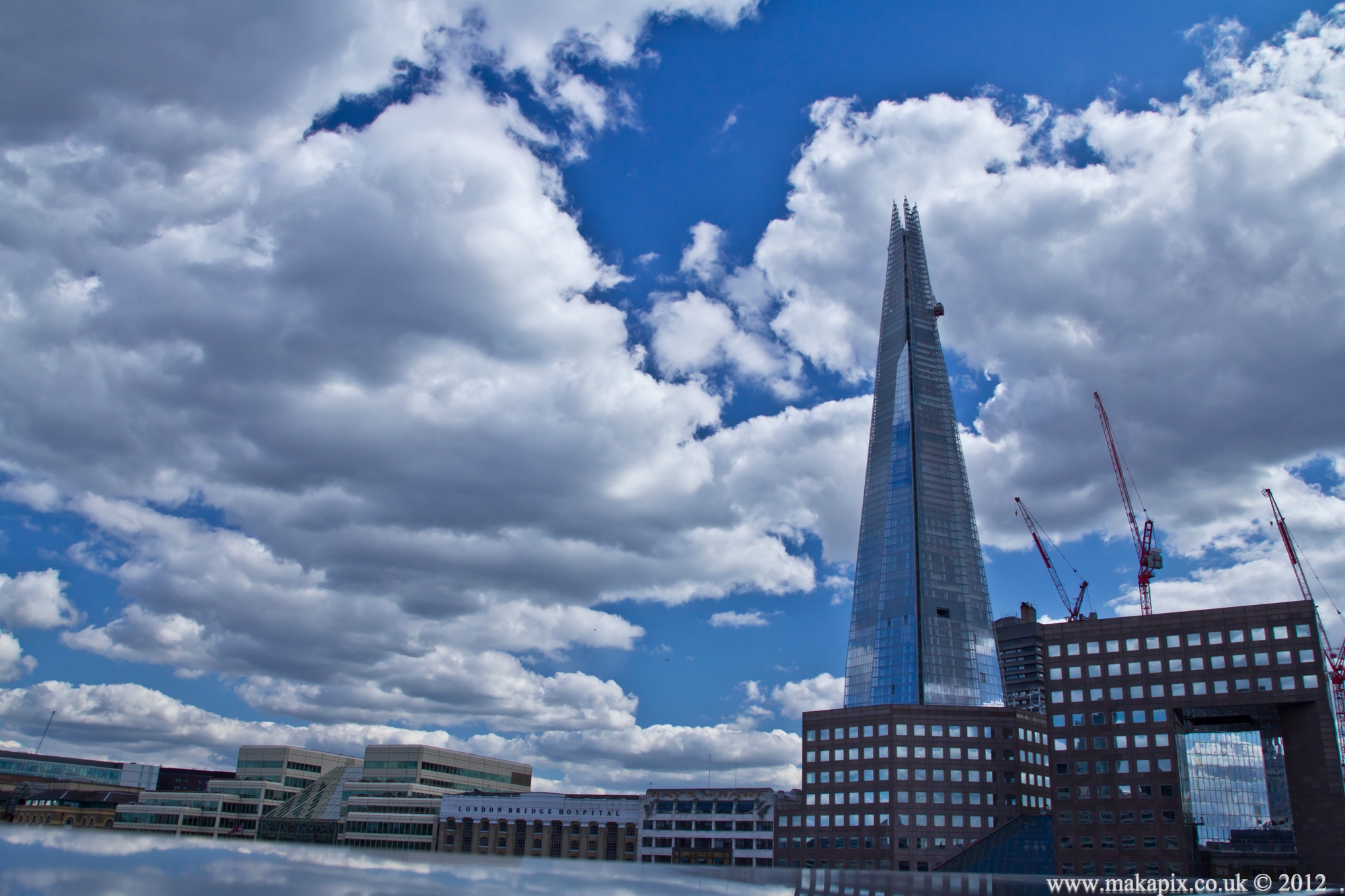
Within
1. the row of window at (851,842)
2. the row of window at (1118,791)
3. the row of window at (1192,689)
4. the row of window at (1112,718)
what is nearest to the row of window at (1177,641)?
the row of window at (1192,689)

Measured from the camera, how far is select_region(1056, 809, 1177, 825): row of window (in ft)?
433

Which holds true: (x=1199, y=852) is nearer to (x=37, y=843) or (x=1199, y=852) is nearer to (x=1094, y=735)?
(x=1094, y=735)

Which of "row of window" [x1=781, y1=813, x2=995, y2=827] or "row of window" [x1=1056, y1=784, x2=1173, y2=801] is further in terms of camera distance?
"row of window" [x1=781, y1=813, x2=995, y2=827]

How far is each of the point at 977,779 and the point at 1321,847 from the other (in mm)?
64271

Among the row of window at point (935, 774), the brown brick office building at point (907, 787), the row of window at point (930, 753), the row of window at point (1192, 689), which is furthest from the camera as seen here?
the row of window at point (930, 753)

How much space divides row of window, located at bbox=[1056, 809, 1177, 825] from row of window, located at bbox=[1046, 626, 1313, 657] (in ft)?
75.1

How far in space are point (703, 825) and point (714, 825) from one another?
210cm

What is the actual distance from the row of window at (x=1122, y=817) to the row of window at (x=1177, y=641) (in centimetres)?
2290

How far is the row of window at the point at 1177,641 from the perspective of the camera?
129000 mm

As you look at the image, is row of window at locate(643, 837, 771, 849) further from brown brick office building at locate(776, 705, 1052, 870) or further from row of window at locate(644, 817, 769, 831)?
brown brick office building at locate(776, 705, 1052, 870)

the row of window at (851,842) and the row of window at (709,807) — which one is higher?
the row of window at (709,807)

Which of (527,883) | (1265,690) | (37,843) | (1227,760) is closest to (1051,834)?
(1227,760)

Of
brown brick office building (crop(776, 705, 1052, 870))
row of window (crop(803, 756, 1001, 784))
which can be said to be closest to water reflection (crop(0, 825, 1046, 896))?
brown brick office building (crop(776, 705, 1052, 870))

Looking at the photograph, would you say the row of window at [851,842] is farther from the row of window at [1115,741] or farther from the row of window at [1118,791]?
the row of window at [1115,741]
